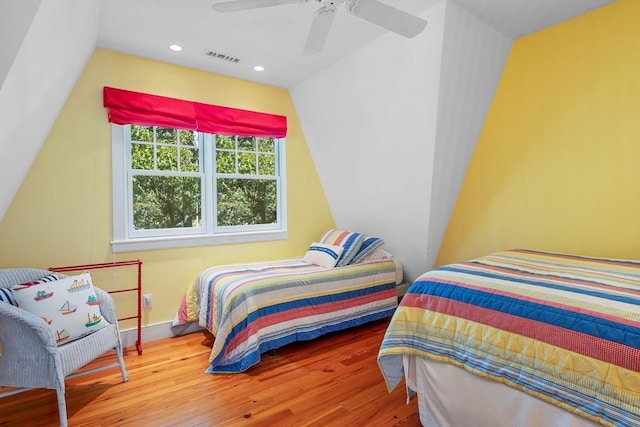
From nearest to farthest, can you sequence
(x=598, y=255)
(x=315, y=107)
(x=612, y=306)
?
(x=612, y=306) → (x=598, y=255) → (x=315, y=107)

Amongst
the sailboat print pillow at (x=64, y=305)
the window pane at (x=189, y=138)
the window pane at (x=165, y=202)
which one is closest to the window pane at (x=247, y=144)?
the window pane at (x=189, y=138)

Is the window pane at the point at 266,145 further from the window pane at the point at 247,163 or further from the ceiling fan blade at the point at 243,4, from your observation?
the ceiling fan blade at the point at 243,4

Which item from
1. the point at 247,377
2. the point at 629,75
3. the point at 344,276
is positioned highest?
the point at 629,75

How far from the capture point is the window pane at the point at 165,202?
3105 mm

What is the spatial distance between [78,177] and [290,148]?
6.61 feet

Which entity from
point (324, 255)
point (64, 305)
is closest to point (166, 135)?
point (64, 305)

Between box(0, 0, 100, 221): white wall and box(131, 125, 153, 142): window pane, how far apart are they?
55 cm

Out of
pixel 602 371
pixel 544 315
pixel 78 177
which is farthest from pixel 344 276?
pixel 78 177

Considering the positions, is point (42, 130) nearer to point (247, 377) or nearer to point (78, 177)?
point (78, 177)

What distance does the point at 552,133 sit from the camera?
2.71 metres

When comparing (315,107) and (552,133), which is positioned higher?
(315,107)

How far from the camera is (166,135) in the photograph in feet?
10.6

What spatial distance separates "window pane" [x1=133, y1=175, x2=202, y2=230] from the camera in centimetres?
311

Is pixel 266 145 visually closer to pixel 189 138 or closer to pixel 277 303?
pixel 189 138
